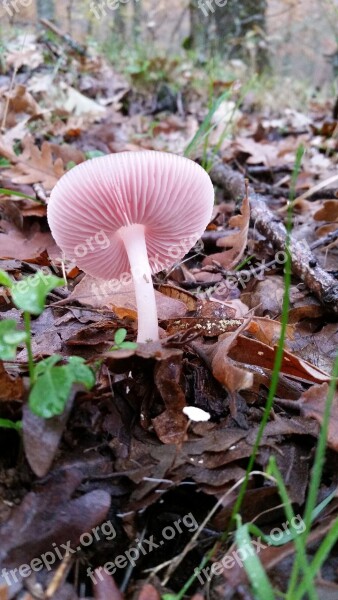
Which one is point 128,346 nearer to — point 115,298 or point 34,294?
point 34,294

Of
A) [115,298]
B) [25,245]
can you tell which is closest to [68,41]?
[25,245]

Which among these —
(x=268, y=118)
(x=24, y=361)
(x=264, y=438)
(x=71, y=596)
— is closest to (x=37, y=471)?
(x=71, y=596)

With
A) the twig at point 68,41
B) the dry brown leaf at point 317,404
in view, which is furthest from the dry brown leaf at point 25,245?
the twig at point 68,41

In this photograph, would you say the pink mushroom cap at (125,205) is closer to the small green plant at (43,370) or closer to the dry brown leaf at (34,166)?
the small green plant at (43,370)

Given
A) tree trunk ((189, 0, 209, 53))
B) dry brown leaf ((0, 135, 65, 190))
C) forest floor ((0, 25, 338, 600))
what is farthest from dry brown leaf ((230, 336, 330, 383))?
tree trunk ((189, 0, 209, 53))

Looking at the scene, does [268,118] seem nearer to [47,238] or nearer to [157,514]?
[47,238]

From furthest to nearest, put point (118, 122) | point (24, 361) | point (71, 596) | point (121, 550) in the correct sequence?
1. point (118, 122)
2. point (24, 361)
3. point (121, 550)
4. point (71, 596)

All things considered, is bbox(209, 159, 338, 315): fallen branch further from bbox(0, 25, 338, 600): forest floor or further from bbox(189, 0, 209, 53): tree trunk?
bbox(189, 0, 209, 53): tree trunk
